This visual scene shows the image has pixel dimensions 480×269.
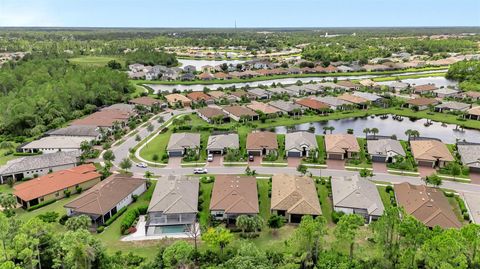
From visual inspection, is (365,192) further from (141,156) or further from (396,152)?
(141,156)

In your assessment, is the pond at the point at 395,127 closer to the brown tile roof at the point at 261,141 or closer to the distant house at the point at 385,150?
the brown tile roof at the point at 261,141

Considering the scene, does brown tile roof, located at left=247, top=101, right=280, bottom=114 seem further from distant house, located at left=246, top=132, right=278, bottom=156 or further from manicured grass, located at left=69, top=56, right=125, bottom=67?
manicured grass, located at left=69, top=56, right=125, bottom=67

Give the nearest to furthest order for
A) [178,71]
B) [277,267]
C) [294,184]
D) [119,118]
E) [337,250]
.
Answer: [277,267] < [337,250] < [294,184] < [119,118] < [178,71]

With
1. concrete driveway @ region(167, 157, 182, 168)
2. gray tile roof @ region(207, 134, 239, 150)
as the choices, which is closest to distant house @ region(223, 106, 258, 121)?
gray tile roof @ region(207, 134, 239, 150)

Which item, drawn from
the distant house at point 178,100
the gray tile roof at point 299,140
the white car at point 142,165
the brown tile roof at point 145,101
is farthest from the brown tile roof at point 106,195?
the distant house at point 178,100

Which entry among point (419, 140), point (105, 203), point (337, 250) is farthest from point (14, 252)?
point (419, 140)

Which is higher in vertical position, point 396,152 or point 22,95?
point 22,95
